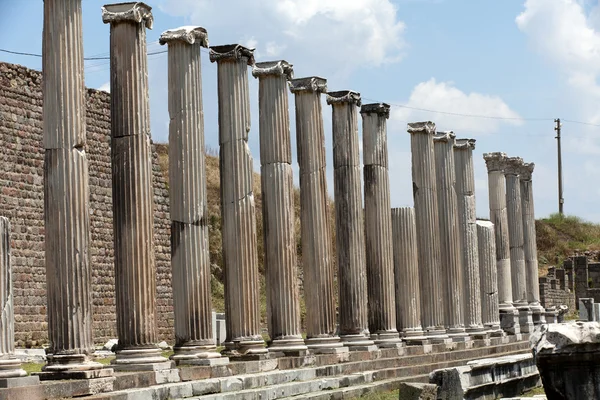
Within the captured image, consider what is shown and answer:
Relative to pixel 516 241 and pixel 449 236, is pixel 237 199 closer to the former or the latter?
pixel 449 236

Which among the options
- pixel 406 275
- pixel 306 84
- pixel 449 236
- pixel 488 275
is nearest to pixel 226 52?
pixel 306 84

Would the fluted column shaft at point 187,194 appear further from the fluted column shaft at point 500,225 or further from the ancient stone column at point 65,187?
the fluted column shaft at point 500,225

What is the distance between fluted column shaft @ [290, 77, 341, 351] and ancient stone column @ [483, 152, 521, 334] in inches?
541

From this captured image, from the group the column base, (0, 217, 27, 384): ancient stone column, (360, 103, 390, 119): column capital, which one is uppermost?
(360, 103, 390, 119): column capital

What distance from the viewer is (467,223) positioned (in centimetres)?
3419

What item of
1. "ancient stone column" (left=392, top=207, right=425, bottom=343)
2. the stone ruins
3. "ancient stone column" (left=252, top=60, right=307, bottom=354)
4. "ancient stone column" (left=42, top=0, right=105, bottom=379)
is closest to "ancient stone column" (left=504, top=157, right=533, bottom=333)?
the stone ruins

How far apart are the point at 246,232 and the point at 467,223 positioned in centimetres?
1308

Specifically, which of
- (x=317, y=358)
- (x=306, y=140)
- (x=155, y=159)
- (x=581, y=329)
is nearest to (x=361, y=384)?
(x=317, y=358)

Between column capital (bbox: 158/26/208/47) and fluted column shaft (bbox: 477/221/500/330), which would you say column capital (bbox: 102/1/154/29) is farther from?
fluted column shaft (bbox: 477/221/500/330)

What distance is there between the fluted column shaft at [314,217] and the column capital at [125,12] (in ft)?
23.5

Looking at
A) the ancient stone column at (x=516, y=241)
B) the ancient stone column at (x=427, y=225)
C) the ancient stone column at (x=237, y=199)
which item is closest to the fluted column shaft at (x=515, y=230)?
the ancient stone column at (x=516, y=241)

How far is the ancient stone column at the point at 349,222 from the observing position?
2648 cm

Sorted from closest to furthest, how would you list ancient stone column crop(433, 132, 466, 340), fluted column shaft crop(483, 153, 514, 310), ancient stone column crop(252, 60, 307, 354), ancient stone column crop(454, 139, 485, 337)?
ancient stone column crop(252, 60, 307, 354) → ancient stone column crop(433, 132, 466, 340) → ancient stone column crop(454, 139, 485, 337) → fluted column shaft crop(483, 153, 514, 310)

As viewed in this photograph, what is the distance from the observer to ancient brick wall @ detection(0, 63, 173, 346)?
31453mm
